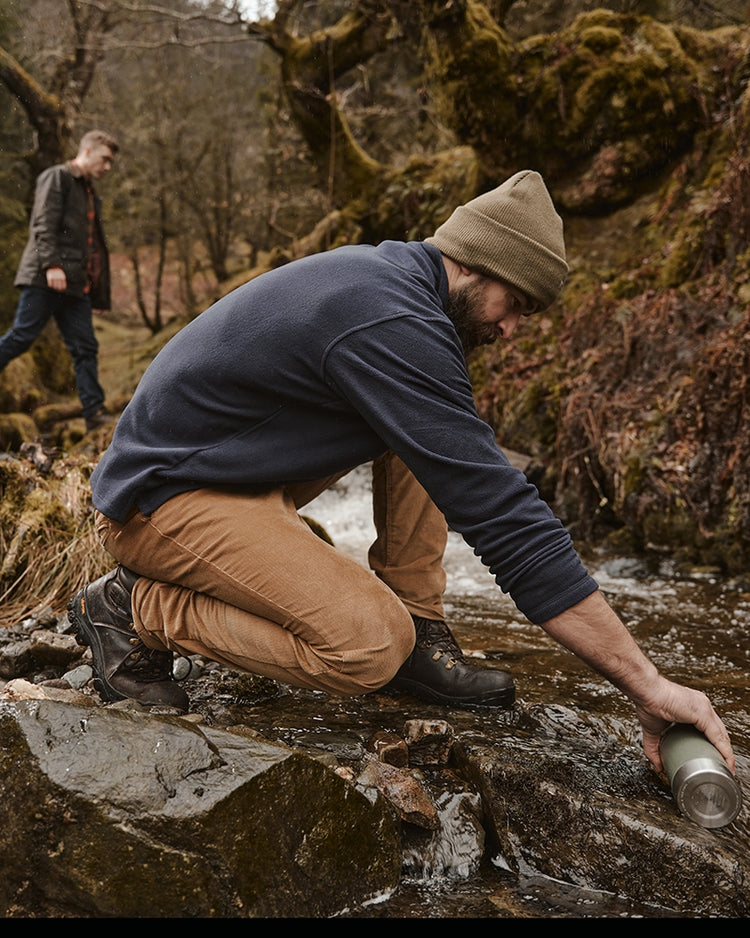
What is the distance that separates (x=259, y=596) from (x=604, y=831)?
123 centimetres

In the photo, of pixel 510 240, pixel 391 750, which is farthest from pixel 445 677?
pixel 510 240

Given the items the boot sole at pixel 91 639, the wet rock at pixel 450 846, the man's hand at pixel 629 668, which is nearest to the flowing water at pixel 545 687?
the wet rock at pixel 450 846

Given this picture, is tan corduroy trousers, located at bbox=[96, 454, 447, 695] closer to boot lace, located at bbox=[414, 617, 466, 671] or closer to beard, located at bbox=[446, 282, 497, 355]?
boot lace, located at bbox=[414, 617, 466, 671]

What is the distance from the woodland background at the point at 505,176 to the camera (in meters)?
5.84

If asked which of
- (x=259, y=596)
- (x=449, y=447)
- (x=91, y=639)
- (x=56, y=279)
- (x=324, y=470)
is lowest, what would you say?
(x=91, y=639)

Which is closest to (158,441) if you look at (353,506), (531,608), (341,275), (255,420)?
(255,420)

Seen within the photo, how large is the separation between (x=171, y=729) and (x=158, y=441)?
951 millimetres

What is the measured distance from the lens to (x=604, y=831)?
2297mm

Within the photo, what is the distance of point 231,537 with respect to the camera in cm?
270

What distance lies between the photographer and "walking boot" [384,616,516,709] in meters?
3.15

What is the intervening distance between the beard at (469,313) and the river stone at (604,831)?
1.39 m

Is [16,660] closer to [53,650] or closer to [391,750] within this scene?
[53,650]

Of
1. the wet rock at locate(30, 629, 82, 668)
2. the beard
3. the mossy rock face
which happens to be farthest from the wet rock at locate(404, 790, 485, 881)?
the mossy rock face
